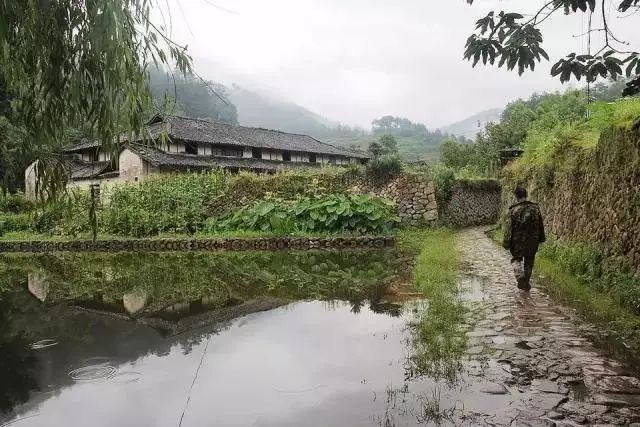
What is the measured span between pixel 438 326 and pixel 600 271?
11.4 feet

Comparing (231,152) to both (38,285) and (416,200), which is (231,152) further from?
(38,285)

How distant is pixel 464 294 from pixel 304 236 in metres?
8.97

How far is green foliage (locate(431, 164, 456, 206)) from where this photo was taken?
2113 centimetres

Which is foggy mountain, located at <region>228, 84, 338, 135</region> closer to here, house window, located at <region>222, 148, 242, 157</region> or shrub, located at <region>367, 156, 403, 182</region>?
house window, located at <region>222, 148, 242, 157</region>

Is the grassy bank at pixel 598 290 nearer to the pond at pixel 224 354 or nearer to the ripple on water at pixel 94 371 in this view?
the pond at pixel 224 354

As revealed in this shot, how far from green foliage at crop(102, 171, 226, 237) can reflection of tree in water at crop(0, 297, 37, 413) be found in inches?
494

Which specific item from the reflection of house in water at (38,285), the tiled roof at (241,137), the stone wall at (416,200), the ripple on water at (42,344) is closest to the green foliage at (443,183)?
the stone wall at (416,200)

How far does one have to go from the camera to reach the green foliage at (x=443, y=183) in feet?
69.3

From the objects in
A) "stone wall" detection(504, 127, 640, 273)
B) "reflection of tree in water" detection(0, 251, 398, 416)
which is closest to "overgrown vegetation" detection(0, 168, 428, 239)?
"reflection of tree in water" detection(0, 251, 398, 416)

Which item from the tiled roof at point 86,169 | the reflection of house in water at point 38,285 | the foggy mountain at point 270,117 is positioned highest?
the foggy mountain at point 270,117

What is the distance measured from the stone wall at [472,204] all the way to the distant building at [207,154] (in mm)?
7852

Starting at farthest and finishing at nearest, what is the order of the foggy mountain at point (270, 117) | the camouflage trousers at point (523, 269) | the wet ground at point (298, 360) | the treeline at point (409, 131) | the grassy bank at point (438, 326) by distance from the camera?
the foggy mountain at point (270, 117) → the treeline at point (409, 131) → the camouflage trousers at point (523, 269) → the grassy bank at point (438, 326) → the wet ground at point (298, 360)

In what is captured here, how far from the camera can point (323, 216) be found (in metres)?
17.1

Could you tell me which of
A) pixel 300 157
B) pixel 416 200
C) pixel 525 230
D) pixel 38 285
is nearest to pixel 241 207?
pixel 416 200
